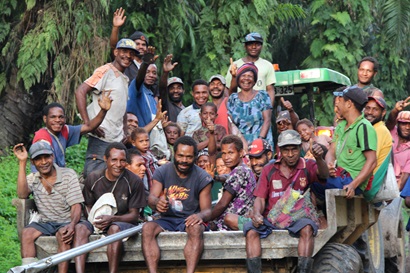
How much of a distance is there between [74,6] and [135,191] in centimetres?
622

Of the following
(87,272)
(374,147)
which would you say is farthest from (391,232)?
(87,272)

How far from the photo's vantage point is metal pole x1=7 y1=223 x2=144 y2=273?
8.06 metres

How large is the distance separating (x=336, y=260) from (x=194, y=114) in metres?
4.61

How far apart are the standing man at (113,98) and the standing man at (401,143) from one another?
11.2 feet

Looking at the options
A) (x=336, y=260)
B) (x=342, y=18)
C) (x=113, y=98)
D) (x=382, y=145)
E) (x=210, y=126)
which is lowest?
(x=336, y=260)

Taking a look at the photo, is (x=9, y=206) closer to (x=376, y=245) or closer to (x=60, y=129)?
(x=60, y=129)

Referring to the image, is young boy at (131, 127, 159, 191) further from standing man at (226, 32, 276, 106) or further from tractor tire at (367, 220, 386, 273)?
tractor tire at (367, 220, 386, 273)

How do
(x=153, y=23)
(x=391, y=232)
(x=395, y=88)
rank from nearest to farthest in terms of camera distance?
(x=391, y=232)
(x=153, y=23)
(x=395, y=88)

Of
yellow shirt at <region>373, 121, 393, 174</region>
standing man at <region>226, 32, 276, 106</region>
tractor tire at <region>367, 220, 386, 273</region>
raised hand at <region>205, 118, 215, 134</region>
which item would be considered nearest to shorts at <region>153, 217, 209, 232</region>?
yellow shirt at <region>373, 121, 393, 174</region>

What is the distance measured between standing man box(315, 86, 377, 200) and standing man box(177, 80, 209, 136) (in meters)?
3.19

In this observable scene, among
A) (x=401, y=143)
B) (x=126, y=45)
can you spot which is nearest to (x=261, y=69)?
(x=401, y=143)

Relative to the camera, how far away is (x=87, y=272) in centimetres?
959

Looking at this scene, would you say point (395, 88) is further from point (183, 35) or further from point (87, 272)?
point (87, 272)

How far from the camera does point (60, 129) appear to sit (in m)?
10.6
